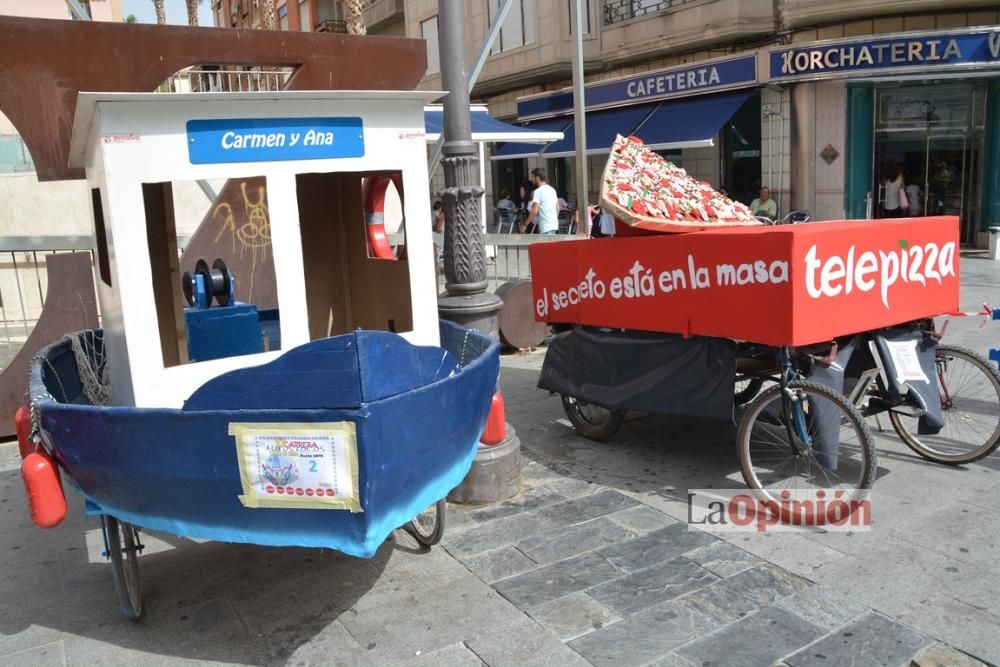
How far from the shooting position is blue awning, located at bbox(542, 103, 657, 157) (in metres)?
20.7

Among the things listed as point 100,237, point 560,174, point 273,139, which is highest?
point 560,174

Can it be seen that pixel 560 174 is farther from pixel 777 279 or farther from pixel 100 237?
pixel 100 237

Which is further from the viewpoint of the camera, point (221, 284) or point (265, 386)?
point (221, 284)

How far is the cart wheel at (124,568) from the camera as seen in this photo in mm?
3762

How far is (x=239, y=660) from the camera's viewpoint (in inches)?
137

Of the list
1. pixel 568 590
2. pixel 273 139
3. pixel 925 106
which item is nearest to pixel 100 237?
pixel 273 139

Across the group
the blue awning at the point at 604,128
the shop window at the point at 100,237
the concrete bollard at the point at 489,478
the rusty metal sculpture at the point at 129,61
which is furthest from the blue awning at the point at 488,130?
the shop window at the point at 100,237

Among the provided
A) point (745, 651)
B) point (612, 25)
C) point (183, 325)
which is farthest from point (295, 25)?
point (745, 651)

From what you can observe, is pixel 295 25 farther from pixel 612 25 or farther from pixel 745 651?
pixel 745 651

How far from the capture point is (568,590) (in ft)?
12.8

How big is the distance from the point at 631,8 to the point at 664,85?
2475 mm

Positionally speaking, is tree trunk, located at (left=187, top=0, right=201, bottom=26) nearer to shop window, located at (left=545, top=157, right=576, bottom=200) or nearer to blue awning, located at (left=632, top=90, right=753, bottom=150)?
shop window, located at (left=545, top=157, right=576, bottom=200)

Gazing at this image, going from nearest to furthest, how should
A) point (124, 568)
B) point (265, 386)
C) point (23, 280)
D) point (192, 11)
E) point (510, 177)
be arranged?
point (265, 386)
point (124, 568)
point (23, 280)
point (510, 177)
point (192, 11)

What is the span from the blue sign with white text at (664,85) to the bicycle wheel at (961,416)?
13.2 meters
